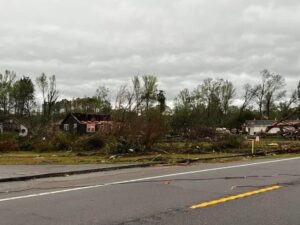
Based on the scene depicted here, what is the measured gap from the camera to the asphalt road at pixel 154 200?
8.11 m

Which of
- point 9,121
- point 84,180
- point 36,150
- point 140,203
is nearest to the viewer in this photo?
point 140,203

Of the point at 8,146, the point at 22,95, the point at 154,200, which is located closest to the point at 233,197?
the point at 154,200

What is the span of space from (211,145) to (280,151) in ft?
15.1

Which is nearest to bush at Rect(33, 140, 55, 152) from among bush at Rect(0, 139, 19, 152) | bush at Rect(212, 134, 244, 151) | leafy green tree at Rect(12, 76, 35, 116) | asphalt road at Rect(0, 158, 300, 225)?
bush at Rect(0, 139, 19, 152)

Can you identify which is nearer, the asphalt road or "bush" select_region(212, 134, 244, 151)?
the asphalt road

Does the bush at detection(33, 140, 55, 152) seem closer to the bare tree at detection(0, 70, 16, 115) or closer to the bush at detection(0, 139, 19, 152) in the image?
the bush at detection(0, 139, 19, 152)

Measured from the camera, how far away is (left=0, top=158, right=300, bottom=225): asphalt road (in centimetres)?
811

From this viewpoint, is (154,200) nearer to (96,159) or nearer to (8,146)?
(96,159)

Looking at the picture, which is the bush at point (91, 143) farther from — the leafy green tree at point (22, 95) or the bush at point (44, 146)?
the leafy green tree at point (22, 95)

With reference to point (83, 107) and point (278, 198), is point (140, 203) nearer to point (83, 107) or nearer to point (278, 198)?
point (278, 198)

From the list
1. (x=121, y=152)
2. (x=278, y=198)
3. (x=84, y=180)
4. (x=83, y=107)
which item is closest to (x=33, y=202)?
(x=84, y=180)

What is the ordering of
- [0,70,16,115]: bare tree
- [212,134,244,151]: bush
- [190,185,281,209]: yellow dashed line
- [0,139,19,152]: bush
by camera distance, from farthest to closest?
1. [0,70,16,115]: bare tree
2. [0,139,19,152]: bush
3. [212,134,244,151]: bush
4. [190,185,281,209]: yellow dashed line

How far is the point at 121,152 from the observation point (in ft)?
86.4

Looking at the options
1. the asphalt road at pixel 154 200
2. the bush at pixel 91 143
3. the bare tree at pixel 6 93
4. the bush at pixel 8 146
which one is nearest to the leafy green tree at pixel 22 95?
the bare tree at pixel 6 93
